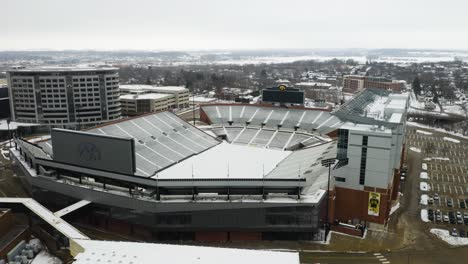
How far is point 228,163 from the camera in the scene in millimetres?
66938

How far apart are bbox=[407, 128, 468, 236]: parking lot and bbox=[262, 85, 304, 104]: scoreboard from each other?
1199 inches

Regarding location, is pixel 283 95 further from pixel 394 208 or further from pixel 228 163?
pixel 394 208

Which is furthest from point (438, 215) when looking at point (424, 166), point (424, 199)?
point (424, 166)

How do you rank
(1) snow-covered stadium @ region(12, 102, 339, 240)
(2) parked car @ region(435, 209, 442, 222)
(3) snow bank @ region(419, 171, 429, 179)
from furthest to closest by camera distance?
1. (3) snow bank @ region(419, 171, 429, 179)
2. (2) parked car @ region(435, 209, 442, 222)
3. (1) snow-covered stadium @ region(12, 102, 339, 240)

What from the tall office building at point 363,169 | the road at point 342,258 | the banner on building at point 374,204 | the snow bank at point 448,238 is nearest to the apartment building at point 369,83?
the tall office building at point 363,169

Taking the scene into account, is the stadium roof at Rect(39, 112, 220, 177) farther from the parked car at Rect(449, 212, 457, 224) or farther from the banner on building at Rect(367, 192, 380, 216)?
the parked car at Rect(449, 212, 457, 224)

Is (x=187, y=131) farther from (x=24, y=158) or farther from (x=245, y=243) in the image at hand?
(x=245, y=243)

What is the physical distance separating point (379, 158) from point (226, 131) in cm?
4443

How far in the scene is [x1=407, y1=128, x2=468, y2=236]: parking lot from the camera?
55.4 m

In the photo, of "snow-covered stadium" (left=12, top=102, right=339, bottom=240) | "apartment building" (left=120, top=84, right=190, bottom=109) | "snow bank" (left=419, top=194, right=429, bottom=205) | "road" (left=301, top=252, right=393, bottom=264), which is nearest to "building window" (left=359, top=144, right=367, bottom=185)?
"snow-covered stadium" (left=12, top=102, right=339, bottom=240)

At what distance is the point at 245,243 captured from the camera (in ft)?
158

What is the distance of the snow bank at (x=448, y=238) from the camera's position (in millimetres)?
48031

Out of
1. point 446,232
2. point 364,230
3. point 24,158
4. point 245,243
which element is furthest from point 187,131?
point 446,232

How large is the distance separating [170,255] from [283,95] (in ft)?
239
